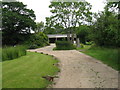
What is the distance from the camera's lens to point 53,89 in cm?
392

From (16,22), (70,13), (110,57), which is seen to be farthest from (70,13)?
(110,57)

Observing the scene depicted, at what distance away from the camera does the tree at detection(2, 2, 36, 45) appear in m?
23.8

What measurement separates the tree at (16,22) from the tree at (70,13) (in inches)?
239

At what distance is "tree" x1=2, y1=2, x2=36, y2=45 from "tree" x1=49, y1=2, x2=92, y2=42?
19.9ft

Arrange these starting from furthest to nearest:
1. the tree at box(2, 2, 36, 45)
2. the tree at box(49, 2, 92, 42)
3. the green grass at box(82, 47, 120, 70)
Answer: the tree at box(2, 2, 36, 45), the tree at box(49, 2, 92, 42), the green grass at box(82, 47, 120, 70)

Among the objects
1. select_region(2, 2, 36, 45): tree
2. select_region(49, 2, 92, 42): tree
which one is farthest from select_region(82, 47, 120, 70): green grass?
select_region(2, 2, 36, 45): tree

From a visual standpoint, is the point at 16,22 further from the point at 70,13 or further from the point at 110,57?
the point at 110,57

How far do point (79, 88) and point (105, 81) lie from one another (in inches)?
45.6

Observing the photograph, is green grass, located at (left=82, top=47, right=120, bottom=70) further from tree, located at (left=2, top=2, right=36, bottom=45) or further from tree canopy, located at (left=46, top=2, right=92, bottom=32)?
tree, located at (left=2, top=2, right=36, bottom=45)

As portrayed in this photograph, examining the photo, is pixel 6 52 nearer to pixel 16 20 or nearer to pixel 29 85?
pixel 29 85

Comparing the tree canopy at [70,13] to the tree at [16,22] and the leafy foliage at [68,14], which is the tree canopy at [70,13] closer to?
the leafy foliage at [68,14]

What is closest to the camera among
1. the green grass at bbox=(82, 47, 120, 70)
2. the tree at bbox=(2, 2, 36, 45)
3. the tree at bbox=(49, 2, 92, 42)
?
the green grass at bbox=(82, 47, 120, 70)

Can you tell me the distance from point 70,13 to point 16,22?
10045 millimetres

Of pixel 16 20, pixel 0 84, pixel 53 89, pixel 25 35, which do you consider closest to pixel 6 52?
pixel 0 84
